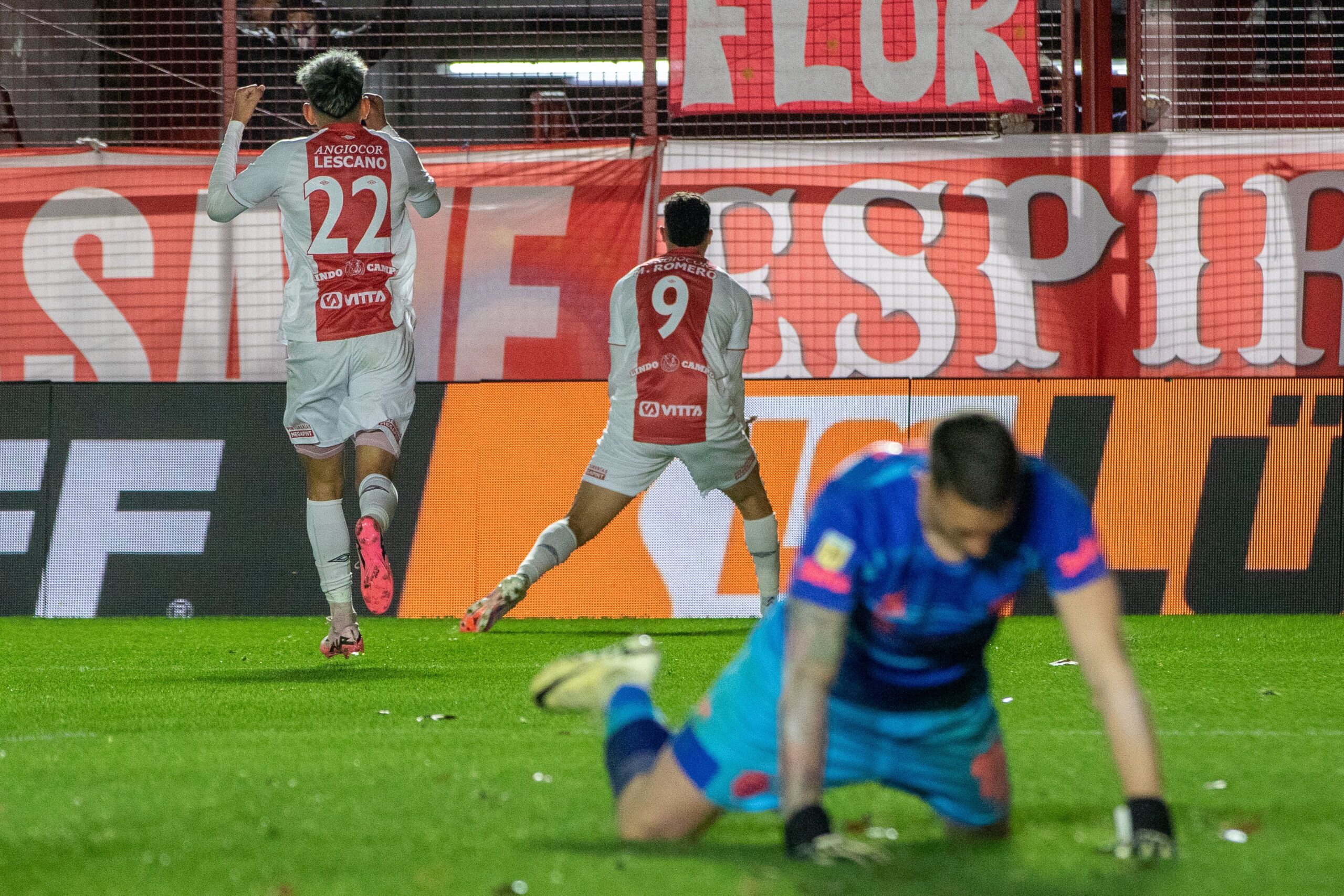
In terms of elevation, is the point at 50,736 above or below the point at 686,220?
below

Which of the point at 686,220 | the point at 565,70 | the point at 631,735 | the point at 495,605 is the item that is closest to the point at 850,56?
the point at 565,70

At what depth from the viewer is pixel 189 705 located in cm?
516

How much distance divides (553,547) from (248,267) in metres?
4.54

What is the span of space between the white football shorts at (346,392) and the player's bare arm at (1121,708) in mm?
4008

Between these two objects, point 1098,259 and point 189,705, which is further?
point 1098,259

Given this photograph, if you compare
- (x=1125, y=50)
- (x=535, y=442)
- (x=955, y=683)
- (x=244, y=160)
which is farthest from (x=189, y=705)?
(x=1125, y=50)

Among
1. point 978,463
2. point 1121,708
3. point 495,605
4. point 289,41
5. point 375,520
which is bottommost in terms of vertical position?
point 495,605

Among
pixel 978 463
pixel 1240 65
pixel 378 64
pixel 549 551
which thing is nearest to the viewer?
pixel 978 463

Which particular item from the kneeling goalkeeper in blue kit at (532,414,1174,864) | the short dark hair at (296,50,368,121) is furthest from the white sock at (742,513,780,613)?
the kneeling goalkeeper in blue kit at (532,414,1174,864)

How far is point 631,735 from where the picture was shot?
10.4ft

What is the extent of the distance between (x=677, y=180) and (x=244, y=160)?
2.73 meters

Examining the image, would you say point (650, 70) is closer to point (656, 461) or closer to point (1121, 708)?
point (656, 461)

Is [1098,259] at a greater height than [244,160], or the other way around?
[244,160]

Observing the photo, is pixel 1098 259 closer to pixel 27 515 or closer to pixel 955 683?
pixel 27 515
